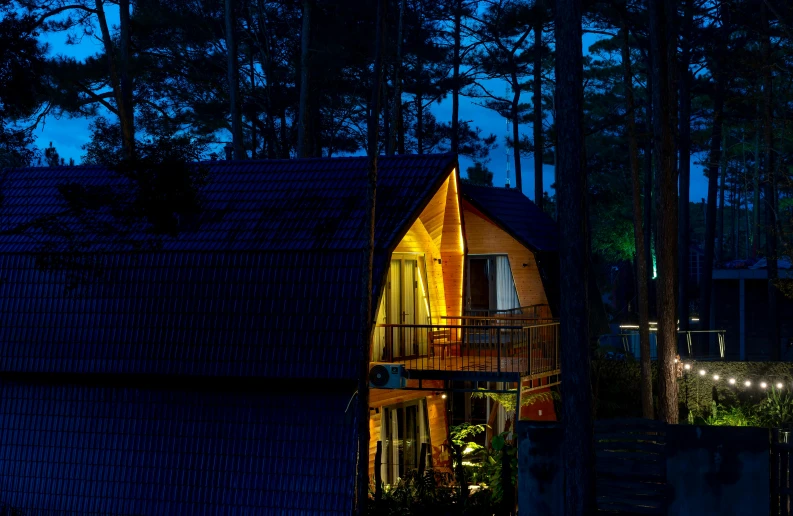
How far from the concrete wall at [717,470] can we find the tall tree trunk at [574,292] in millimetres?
1502

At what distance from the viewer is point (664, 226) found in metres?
20.5

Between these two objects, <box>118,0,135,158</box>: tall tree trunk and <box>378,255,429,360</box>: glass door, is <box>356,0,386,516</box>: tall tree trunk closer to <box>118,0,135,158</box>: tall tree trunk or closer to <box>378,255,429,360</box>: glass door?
<box>378,255,429,360</box>: glass door

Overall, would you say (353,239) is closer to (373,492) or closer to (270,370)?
(270,370)

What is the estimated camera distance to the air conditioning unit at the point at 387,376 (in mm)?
17906

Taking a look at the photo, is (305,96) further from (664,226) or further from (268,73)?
(664,226)

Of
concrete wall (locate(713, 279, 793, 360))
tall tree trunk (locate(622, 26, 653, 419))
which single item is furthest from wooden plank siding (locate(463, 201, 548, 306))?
concrete wall (locate(713, 279, 793, 360))

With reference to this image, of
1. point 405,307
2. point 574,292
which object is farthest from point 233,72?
point 574,292

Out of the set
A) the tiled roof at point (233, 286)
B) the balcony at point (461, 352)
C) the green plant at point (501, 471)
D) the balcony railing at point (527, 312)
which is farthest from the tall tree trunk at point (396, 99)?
the green plant at point (501, 471)

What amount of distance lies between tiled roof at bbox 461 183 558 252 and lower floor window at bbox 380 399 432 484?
7095mm

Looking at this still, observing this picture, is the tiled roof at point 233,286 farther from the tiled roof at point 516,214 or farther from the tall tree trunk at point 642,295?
the tiled roof at point 516,214

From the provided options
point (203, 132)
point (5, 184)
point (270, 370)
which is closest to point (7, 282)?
point (5, 184)

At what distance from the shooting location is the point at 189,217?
2012 cm

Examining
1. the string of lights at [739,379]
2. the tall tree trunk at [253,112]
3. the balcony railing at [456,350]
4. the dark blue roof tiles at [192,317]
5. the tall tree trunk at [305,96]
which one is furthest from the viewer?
the tall tree trunk at [253,112]

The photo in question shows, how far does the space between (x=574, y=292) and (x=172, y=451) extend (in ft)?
27.7
